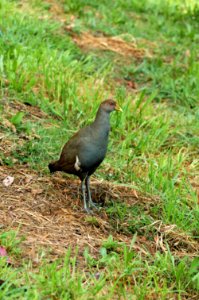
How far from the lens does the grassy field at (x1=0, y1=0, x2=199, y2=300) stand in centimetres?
410

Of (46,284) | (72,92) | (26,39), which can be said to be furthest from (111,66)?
(46,284)

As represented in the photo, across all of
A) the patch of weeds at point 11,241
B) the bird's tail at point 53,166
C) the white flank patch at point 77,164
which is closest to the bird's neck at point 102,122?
the white flank patch at point 77,164

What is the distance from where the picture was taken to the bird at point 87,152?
4883mm

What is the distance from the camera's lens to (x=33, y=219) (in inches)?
184

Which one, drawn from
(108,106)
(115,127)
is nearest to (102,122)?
(108,106)

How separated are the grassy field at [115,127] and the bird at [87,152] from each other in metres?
0.21

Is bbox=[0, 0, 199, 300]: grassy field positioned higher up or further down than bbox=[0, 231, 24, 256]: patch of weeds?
further down

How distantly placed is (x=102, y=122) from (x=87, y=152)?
0.27 meters

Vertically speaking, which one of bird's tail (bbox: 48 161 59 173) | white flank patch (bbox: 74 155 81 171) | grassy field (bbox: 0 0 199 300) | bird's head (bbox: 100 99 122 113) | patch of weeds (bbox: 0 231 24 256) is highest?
bird's head (bbox: 100 99 122 113)

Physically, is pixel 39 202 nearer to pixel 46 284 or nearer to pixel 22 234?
pixel 22 234

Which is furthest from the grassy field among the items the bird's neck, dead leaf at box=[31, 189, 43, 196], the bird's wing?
the bird's neck

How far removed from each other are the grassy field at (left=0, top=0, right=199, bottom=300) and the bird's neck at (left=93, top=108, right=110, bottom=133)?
0.57 metres

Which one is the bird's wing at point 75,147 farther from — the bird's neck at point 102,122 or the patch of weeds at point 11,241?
the patch of weeds at point 11,241

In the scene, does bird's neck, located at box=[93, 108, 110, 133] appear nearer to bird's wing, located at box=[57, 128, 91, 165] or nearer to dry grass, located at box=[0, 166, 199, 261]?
bird's wing, located at box=[57, 128, 91, 165]
